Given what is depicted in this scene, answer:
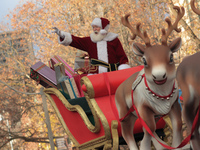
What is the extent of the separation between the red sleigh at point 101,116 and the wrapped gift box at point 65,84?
16.5 inches

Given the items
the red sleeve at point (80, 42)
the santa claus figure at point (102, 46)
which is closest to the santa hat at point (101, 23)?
the santa claus figure at point (102, 46)

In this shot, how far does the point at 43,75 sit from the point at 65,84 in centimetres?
62

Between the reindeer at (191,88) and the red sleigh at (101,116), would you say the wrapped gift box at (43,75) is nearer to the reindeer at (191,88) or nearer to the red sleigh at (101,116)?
the red sleigh at (101,116)

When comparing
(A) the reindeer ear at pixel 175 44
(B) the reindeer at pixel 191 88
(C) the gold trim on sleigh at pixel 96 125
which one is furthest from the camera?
(C) the gold trim on sleigh at pixel 96 125

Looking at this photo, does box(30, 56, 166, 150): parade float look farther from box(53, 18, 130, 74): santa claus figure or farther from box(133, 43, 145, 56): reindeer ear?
box(133, 43, 145, 56): reindeer ear

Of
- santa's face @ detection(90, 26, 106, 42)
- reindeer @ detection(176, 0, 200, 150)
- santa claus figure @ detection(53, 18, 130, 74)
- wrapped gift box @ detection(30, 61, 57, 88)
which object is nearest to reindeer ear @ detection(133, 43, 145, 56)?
reindeer @ detection(176, 0, 200, 150)

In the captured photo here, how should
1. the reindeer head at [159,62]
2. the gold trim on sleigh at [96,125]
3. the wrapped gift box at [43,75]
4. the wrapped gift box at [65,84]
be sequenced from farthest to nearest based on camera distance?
1. the wrapped gift box at [43,75]
2. the wrapped gift box at [65,84]
3. the gold trim on sleigh at [96,125]
4. the reindeer head at [159,62]

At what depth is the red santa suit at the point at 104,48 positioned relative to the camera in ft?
16.6

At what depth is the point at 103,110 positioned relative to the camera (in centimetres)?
420

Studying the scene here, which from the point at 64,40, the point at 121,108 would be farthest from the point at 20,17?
the point at 121,108

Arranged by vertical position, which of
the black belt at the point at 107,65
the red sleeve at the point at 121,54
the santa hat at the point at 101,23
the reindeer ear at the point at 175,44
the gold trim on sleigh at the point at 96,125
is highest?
the santa hat at the point at 101,23

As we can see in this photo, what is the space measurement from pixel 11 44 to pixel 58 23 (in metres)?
3.47

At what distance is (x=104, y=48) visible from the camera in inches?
200

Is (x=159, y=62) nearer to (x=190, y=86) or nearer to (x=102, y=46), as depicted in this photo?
(x=190, y=86)
